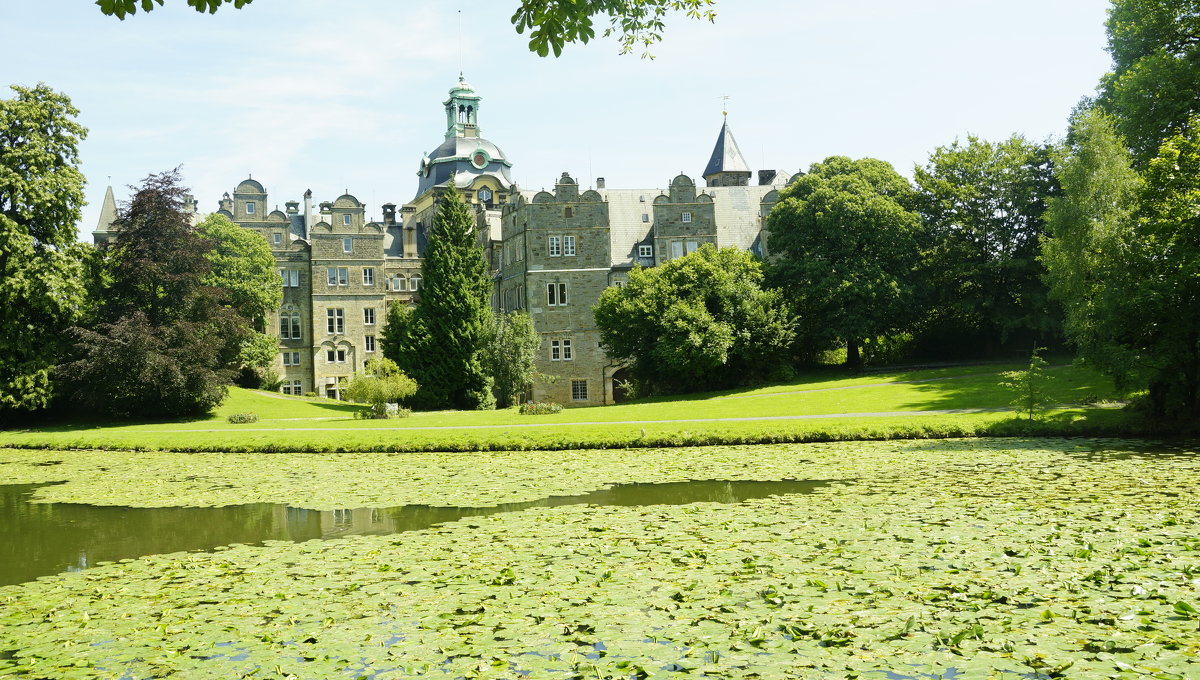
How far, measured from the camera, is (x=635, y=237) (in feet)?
198

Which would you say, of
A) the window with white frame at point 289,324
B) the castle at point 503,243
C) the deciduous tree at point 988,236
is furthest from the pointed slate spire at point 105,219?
the deciduous tree at point 988,236

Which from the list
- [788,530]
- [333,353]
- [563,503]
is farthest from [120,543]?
[333,353]

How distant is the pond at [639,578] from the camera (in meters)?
7.69

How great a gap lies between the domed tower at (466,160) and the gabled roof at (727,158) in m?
16.8

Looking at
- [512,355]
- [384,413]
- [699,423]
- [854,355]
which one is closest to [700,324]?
[854,355]

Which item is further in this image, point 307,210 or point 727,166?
point 307,210

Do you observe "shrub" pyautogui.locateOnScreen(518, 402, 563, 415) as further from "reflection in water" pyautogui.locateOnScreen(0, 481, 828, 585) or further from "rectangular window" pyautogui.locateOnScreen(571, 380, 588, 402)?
"reflection in water" pyautogui.locateOnScreen(0, 481, 828, 585)

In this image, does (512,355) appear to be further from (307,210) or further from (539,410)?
(307,210)

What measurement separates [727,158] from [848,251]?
2313 centimetres

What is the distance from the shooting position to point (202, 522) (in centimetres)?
1580

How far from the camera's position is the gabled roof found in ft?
224

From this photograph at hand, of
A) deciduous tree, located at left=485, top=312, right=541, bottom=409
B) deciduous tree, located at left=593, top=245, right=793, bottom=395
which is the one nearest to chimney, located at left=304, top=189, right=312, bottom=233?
deciduous tree, located at left=485, top=312, right=541, bottom=409

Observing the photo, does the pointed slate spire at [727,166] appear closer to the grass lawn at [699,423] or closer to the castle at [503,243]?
the castle at [503,243]

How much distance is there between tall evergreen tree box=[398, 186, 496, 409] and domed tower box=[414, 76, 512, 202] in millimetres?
20469
